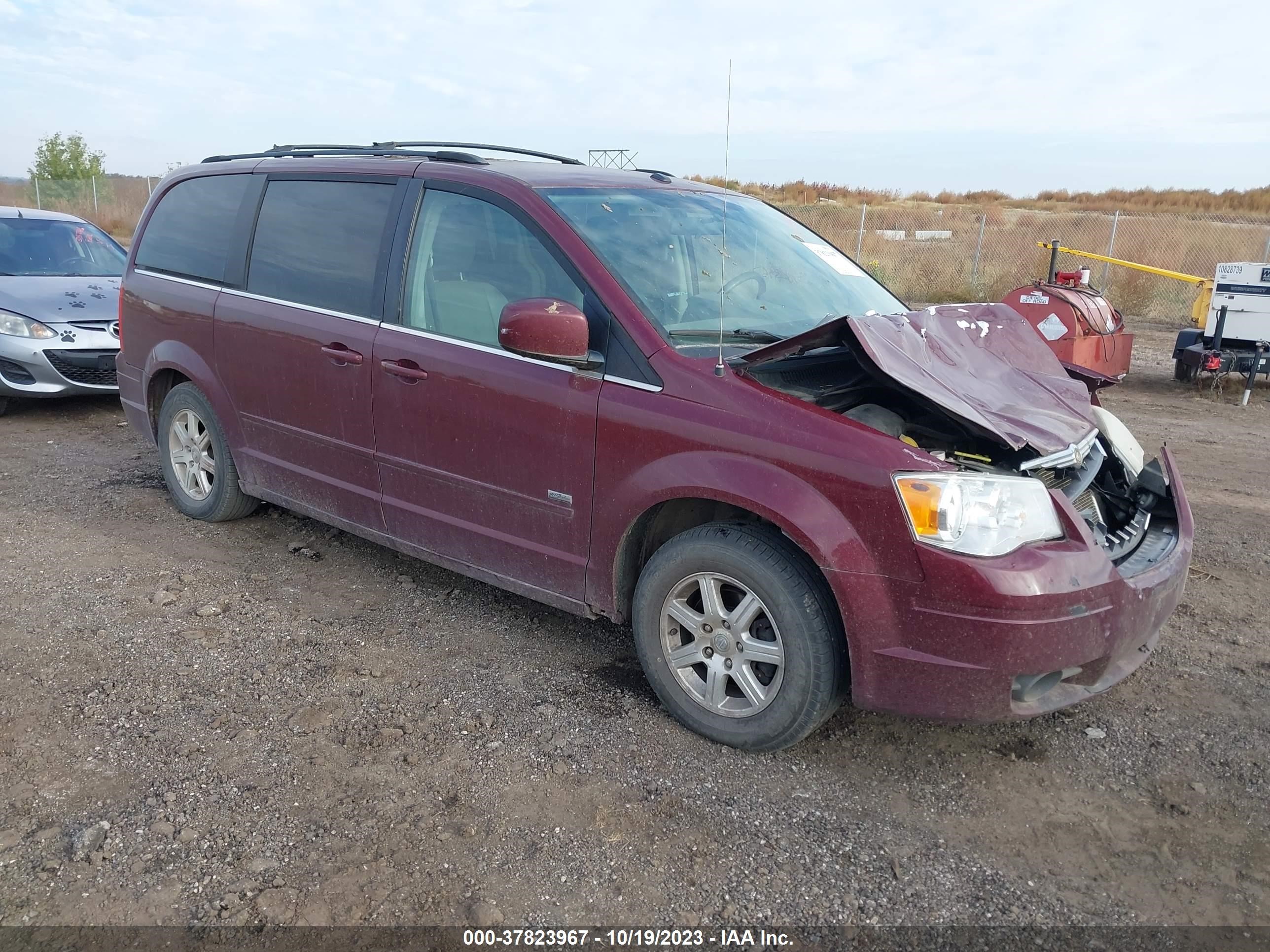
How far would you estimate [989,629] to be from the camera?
2736 mm

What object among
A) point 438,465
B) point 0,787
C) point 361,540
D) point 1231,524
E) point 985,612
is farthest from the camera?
point 1231,524

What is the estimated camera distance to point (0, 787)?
2912 millimetres

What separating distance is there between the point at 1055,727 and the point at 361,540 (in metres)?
3.50

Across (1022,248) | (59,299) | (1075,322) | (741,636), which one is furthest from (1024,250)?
(741,636)

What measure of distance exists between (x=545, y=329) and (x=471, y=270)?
76cm

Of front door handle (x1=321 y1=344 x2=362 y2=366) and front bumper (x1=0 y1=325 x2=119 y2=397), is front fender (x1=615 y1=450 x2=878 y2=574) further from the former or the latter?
front bumper (x1=0 y1=325 x2=119 y2=397)

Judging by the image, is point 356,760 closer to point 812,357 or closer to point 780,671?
point 780,671

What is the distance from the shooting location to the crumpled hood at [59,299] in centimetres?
777

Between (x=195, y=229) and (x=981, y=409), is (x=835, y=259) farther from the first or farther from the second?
(x=195, y=229)

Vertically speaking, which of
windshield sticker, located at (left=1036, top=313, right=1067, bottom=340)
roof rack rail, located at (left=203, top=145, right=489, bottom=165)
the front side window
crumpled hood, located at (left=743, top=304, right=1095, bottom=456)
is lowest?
windshield sticker, located at (left=1036, top=313, right=1067, bottom=340)

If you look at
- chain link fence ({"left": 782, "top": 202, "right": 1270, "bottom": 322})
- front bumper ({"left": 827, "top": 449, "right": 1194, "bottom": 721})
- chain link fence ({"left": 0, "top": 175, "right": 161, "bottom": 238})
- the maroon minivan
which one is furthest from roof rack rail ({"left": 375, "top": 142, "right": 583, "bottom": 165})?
chain link fence ({"left": 0, "top": 175, "right": 161, "bottom": 238})

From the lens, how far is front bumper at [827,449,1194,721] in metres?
2.73

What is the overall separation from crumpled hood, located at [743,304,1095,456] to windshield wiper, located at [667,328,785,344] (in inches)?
11.8

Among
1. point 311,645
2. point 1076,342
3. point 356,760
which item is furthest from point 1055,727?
point 1076,342
